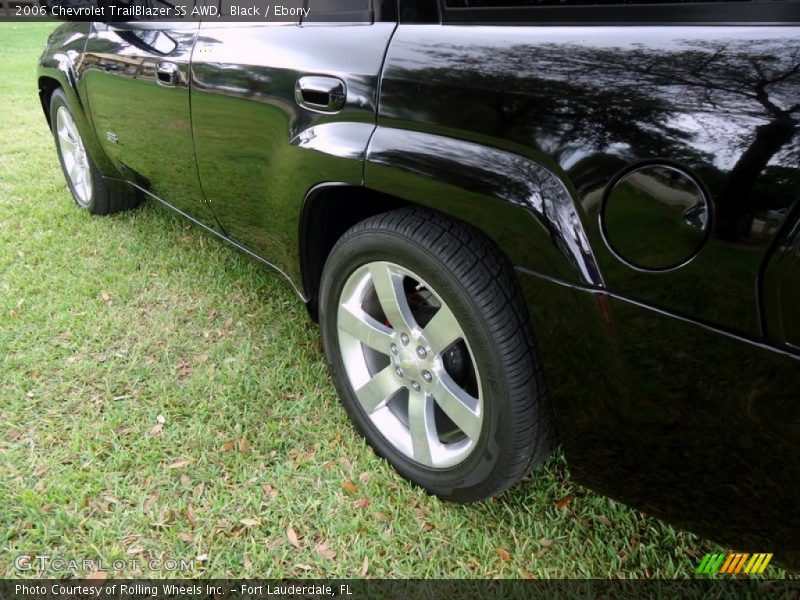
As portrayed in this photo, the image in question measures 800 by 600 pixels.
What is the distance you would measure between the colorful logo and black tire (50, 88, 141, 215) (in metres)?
3.53

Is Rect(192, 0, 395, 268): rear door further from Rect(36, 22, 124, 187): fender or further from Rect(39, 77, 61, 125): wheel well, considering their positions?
Rect(39, 77, 61, 125): wheel well

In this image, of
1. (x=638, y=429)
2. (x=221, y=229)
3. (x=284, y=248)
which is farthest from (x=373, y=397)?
(x=221, y=229)

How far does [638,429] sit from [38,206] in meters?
4.37

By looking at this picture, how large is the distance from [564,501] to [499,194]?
1.11 meters

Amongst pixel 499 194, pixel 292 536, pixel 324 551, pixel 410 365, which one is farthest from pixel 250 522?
pixel 499 194

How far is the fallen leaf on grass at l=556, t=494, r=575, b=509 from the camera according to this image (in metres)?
1.96

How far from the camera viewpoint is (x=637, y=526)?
188cm

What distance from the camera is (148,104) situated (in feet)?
9.05

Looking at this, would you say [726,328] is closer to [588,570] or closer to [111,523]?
[588,570]

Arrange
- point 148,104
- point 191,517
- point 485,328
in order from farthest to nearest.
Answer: point 148,104 < point 191,517 < point 485,328

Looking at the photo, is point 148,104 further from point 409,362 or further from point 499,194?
point 499,194

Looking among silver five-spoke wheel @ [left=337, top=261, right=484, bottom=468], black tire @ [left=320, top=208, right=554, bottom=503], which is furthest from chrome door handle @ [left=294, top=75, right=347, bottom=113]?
silver five-spoke wheel @ [left=337, top=261, right=484, bottom=468]

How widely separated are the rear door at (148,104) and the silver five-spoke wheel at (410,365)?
109 cm

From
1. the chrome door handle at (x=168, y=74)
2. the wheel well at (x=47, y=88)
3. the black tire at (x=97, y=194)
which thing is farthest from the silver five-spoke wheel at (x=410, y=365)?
the wheel well at (x=47, y=88)
